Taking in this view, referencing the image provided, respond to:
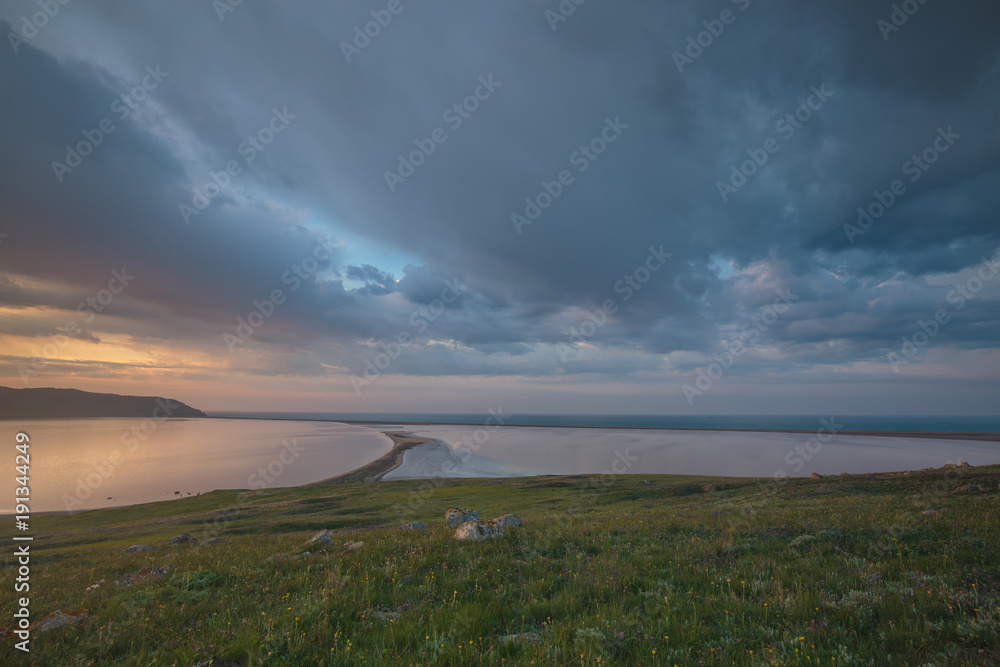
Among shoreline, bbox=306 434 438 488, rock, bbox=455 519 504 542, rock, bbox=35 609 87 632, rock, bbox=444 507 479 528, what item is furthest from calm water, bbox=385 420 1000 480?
rock, bbox=35 609 87 632

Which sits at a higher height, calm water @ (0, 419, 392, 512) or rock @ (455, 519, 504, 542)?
rock @ (455, 519, 504, 542)

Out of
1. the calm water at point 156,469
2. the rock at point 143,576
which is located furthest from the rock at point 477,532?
the calm water at point 156,469

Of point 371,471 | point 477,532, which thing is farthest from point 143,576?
point 371,471

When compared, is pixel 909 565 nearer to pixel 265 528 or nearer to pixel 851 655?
pixel 851 655

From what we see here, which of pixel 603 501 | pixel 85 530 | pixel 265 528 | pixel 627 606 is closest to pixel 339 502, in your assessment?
pixel 265 528

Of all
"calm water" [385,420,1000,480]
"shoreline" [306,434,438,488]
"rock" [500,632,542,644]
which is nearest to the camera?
"rock" [500,632,542,644]

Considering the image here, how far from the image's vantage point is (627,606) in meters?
6.39

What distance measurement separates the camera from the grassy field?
4.82m

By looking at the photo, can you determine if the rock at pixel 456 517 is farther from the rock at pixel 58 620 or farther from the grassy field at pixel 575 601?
the rock at pixel 58 620

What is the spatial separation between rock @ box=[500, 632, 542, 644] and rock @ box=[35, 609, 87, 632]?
23.0 ft

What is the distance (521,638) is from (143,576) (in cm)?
1033

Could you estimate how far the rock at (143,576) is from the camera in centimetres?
909

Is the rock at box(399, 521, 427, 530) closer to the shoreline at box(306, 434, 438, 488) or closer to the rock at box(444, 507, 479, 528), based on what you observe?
the rock at box(444, 507, 479, 528)

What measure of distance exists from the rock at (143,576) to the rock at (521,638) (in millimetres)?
9051
